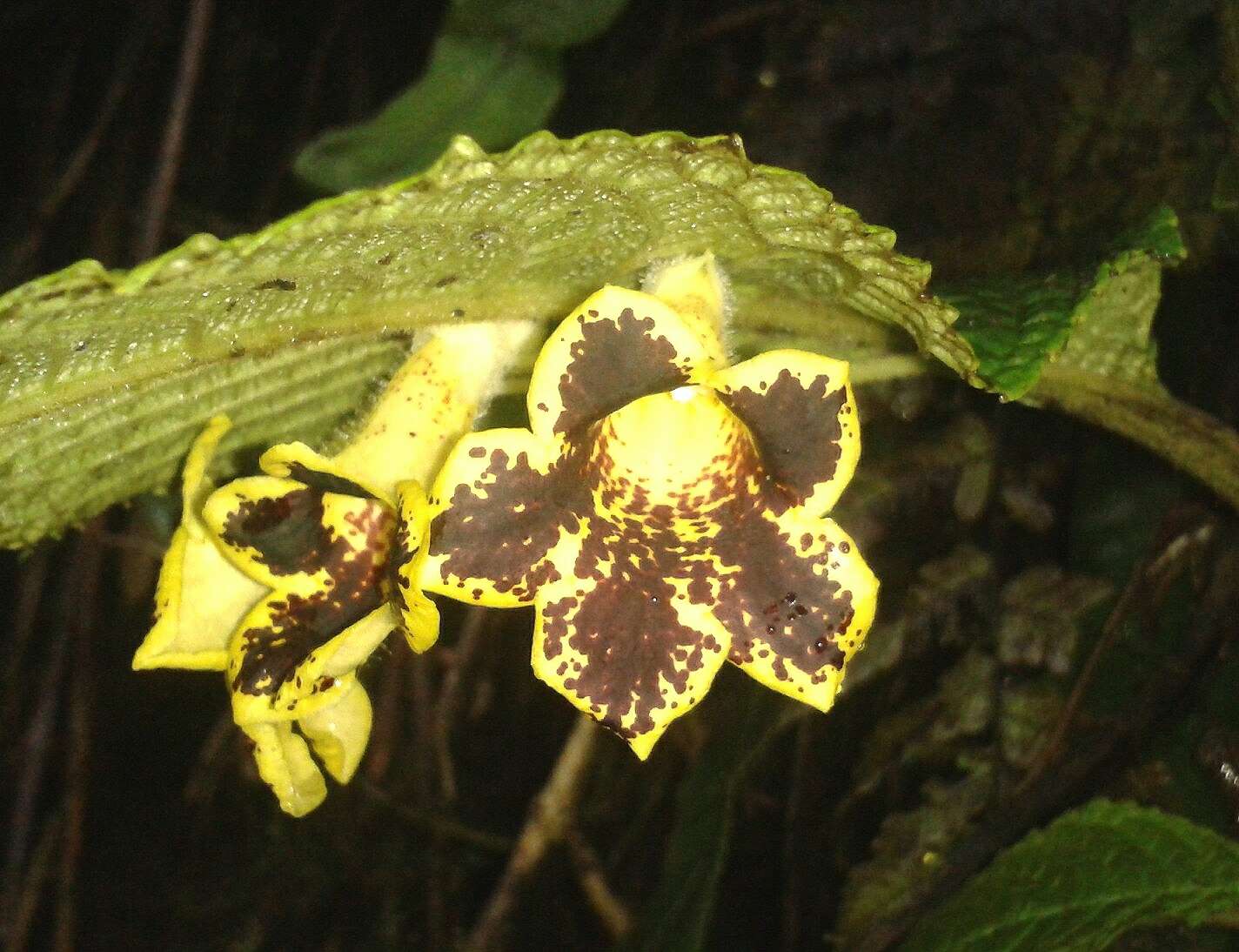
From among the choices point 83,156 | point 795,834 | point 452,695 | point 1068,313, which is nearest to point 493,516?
point 1068,313

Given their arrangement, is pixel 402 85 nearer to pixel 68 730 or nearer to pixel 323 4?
pixel 323 4

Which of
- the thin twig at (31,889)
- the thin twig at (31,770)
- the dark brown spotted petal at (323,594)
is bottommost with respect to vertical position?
the thin twig at (31,889)

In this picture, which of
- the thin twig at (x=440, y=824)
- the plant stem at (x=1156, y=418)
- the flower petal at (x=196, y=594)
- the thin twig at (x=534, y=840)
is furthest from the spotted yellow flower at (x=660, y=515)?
the thin twig at (x=440, y=824)

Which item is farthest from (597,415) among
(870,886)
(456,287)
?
(870,886)

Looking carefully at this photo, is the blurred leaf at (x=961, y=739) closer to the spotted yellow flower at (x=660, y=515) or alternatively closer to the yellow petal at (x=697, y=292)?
the spotted yellow flower at (x=660, y=515)

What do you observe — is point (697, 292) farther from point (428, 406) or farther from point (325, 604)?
point (325, 604)

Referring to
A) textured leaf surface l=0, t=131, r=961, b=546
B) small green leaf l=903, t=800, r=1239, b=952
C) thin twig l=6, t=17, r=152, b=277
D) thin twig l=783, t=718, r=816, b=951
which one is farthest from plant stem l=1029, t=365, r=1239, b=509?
thin twig l=6, t=17, r=152, b=277

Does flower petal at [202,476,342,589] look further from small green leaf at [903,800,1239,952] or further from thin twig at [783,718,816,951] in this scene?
thin twig at [783,718,816,951]
